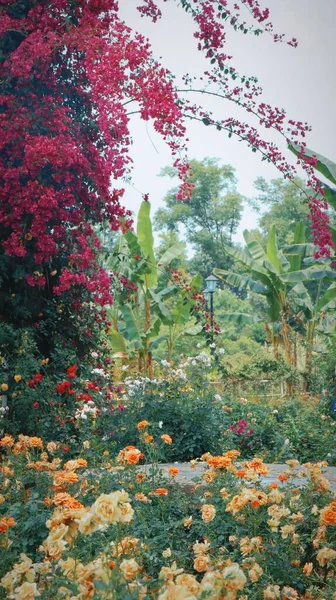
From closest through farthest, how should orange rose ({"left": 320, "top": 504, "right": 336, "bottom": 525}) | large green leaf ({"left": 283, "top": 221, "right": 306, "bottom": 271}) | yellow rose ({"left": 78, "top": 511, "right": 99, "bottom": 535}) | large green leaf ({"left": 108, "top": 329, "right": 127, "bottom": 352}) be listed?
yellow rose ({"left": 78, "top": 511, "right": 99, "bottom": 535}), orange rose ({"left": 320, "top": 504, "right": 336, "bottom": 525}), large green leaf ({"left": 108, "top": 329, "right": 127, "bottom": 352}), large green leaf ({"left": 283, "top": 221, "right": 306, "bottom": 271})

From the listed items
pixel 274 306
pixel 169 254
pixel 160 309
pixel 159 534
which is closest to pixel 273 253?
pixel 274 306

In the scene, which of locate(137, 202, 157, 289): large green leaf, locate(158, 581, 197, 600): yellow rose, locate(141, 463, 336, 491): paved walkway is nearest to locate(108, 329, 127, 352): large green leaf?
locate(137, 202, 157, 289): large green leaf

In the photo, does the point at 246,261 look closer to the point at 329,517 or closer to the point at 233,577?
the point at 329,517

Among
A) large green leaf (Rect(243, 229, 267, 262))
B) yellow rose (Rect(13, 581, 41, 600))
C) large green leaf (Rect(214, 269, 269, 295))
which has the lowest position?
yellow rose (Rect(13, 581, 41, 600))

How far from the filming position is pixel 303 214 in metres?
22.9

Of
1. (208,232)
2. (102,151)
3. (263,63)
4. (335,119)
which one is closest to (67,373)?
(102,151)

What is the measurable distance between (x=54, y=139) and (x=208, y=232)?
19.1m

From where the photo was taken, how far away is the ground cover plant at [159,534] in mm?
1577

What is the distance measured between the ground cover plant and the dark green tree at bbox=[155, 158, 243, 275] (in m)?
20.2

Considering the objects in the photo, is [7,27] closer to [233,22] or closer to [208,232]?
[233,22]

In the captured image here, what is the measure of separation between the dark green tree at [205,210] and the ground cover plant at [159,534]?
20225mm

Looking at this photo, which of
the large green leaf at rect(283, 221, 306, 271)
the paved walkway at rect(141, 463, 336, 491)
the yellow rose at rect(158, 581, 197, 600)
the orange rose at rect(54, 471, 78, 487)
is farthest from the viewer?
the large green leaf at rect(283, 221, 306, 271)

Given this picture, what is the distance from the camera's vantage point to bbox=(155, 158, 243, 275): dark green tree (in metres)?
23.6

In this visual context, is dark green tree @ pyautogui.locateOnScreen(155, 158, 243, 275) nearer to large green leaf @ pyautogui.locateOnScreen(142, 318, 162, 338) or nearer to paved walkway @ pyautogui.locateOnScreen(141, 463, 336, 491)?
large green leaf @ pyautogui.locateOnScreen(142, 318, 162, 338)
